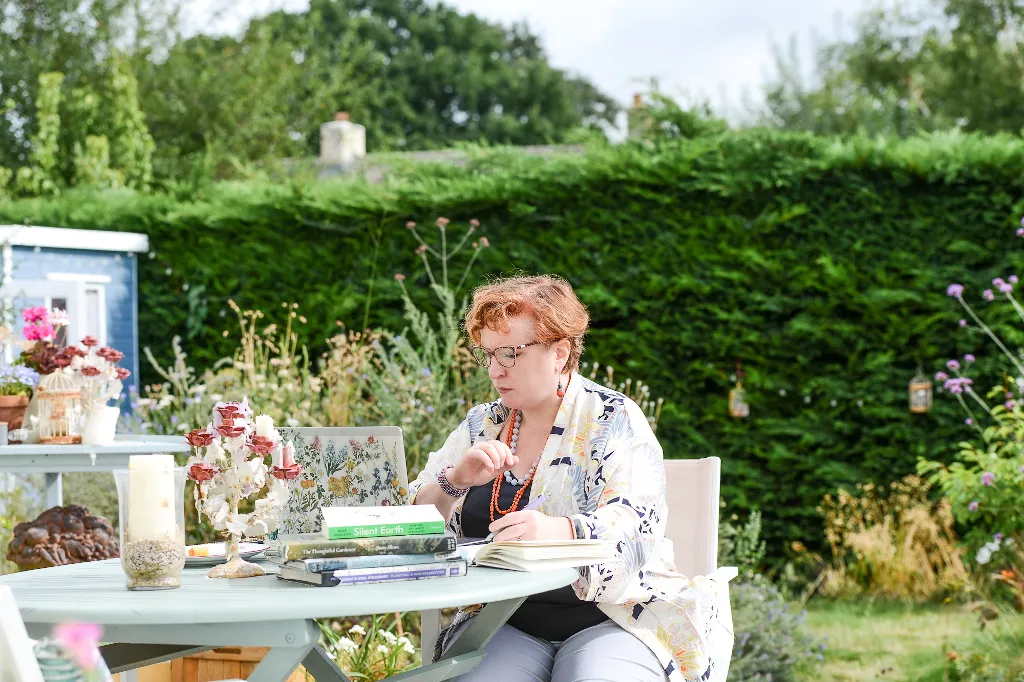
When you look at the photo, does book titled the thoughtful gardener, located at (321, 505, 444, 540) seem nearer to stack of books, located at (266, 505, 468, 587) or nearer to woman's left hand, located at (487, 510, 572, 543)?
stack of books, located at (266, 505, 468, 587)

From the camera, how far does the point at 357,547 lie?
2025 mm

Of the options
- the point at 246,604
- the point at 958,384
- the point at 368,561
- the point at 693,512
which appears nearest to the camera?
the point at 246,604

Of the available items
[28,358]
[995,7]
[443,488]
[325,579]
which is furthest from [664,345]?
[995,7]

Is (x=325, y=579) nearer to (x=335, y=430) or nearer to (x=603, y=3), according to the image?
(x=335, y=430)

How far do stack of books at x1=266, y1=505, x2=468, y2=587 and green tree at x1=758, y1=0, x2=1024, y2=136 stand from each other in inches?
589

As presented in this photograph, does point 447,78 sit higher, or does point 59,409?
point 447,78

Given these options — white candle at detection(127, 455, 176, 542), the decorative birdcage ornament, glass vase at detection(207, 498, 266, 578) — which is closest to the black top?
glass vase at detection(207, 498, 266, 578)

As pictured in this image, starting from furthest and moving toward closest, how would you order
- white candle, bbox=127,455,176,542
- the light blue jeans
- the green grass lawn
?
1. the green grass lawn
2. the light blue jeans
3. white candle, bbox=127,455,176,542

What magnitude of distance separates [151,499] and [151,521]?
4 cm

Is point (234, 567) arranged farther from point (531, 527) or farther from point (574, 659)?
point (574, 659)

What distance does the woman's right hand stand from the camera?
8.05 feet

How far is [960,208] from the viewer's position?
242 inches

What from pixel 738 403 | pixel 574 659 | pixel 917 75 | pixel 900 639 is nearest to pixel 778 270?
pixel 738 403

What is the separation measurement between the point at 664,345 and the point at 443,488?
4114mm
